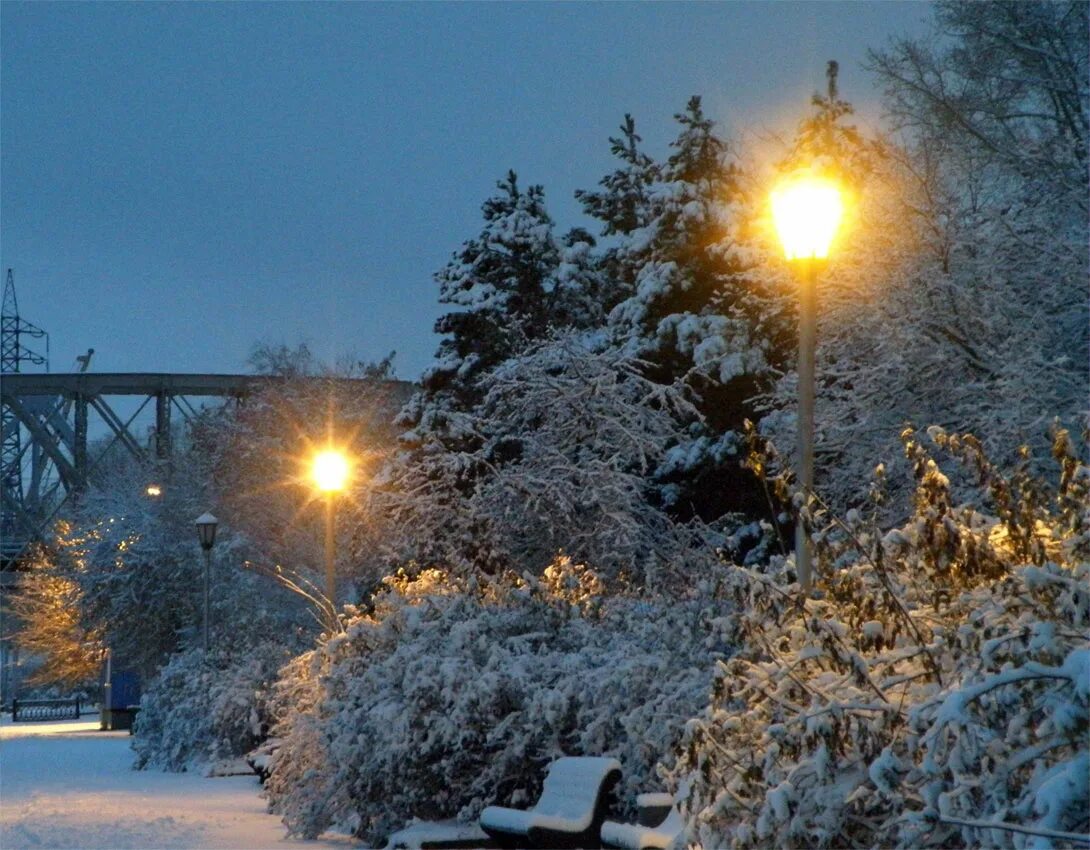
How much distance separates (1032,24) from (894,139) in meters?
2.53

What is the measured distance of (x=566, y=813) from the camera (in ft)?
37.6

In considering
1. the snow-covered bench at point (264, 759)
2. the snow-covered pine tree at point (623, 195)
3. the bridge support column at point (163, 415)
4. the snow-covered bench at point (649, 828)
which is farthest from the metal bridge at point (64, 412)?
the snow-covered bench at point (649, 828)

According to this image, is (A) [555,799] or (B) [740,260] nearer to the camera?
(A) [555,799]

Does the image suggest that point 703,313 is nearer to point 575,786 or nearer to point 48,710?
point 575,786

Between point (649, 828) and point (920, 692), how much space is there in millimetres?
3330

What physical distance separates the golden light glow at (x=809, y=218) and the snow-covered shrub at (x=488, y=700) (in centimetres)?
306

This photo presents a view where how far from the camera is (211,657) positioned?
31531 mm

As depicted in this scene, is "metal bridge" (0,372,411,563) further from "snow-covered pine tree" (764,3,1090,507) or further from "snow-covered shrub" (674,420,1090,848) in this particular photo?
"snow-covered shrub" (674,420,1090,848)

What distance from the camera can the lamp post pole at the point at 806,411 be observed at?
9430mm

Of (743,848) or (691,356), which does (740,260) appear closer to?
(691,356)

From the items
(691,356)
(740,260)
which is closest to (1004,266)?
(740,260)

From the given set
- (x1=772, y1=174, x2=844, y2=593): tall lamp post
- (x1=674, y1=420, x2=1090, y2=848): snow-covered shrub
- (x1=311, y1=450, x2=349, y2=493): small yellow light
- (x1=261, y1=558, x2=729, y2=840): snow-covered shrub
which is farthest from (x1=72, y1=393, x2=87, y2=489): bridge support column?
(x1=674, y1=420, x2=1090, y2=848): snow-covered shrub

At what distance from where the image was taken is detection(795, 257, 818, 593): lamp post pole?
9.43 m

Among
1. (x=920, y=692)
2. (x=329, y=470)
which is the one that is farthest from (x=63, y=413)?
(x=920, y=692)
